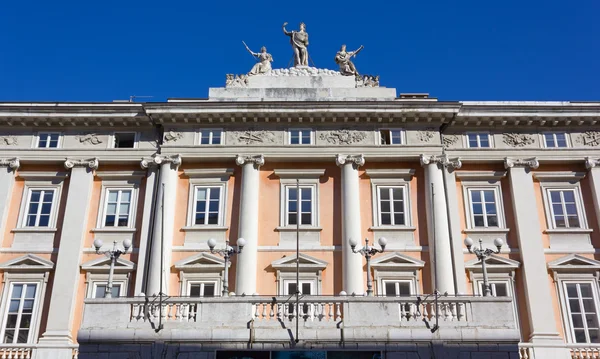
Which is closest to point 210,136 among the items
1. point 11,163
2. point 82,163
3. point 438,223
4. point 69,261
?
point 82,163

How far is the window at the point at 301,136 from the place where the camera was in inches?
1103

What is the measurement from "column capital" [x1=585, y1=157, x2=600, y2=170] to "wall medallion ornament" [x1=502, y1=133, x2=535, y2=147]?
2.34 meters

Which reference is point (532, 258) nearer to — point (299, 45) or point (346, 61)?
point (346, 61)

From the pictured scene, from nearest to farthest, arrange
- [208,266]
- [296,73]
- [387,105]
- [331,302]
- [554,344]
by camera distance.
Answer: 1. [331,302]
2. [554,344]
3. [208,266]
4. [387,105]
5. [296,73]

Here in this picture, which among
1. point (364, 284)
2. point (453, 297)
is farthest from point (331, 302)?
point (364, 284)

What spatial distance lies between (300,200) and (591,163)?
12.4 meters

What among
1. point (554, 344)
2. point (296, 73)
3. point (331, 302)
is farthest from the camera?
point (296, 73)

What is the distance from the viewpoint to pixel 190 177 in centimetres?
2773

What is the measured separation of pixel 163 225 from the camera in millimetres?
25688

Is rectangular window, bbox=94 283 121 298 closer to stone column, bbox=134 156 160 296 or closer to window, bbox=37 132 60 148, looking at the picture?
stone column, bbox=134 156 160 296

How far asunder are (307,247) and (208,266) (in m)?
4.01

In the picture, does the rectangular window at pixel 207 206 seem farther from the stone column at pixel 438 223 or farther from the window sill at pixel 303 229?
Result: the stone column at pixel 438 223

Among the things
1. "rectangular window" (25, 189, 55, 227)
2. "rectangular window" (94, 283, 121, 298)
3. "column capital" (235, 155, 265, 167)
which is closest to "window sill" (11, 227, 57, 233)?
"rectangular window" (25, 189, 55, 227)

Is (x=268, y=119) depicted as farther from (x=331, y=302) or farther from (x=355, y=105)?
(x=331, y=302)
